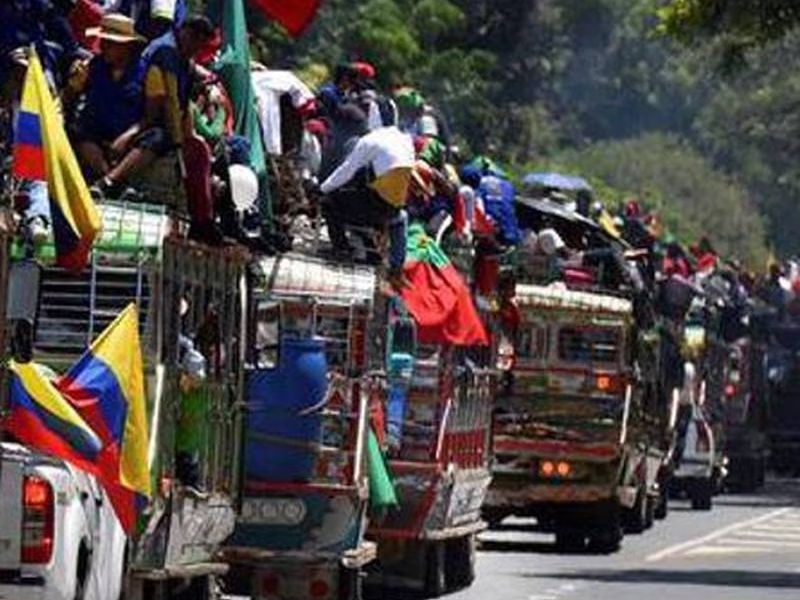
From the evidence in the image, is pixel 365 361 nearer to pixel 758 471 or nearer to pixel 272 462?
pixel 272 462

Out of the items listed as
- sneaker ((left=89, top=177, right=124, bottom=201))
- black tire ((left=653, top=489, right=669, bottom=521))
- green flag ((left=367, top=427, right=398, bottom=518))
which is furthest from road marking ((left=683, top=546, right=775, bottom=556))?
sneaker ((left=89, top=177, right=124, bottom=201))

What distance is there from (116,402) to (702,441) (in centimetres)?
3386

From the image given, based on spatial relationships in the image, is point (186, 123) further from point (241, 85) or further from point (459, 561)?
point (459, 561)

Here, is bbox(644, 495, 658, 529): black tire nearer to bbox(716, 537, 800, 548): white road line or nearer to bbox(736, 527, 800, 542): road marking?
bbox(736, 527, 800, 542): road marking

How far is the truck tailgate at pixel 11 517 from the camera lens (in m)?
Result: 15.0

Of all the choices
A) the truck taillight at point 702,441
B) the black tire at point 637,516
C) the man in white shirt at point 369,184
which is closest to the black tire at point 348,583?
Answer: the man in white shirt at point 369,184

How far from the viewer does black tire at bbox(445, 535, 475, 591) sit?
28.5 metres

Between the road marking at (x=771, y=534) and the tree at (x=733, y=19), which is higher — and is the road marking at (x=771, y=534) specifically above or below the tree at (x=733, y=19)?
below

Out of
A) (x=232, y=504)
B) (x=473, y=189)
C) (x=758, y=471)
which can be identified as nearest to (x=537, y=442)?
(x=473, y=189)

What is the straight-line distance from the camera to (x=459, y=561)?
94.3 feet

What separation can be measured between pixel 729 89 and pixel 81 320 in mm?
109608

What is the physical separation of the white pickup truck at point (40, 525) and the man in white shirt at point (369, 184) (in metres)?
8.40

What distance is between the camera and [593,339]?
35594mm

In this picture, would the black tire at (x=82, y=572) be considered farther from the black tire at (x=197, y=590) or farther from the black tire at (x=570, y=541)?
the black tire at (x=570, y=541)
